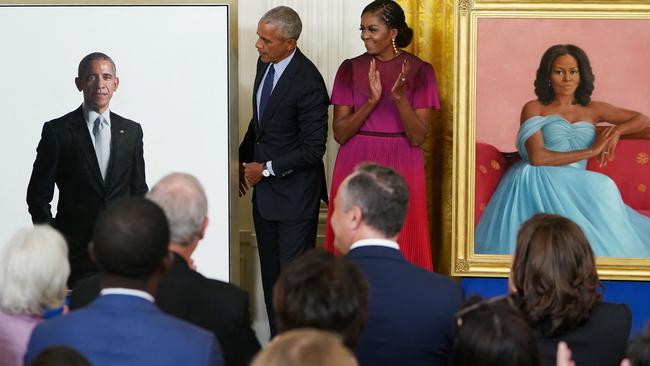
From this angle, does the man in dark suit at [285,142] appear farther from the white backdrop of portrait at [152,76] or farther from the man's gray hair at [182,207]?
the man's gray hair at [182,207]

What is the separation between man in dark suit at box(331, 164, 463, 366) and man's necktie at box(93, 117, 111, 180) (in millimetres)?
2919

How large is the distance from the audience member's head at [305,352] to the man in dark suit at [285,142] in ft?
13.4

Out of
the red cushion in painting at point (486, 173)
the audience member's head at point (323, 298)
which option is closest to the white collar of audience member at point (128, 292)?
the audience member's head at point (323, 298)

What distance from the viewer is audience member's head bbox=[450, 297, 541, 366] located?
8.75ft

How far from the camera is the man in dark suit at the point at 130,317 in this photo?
9.39 ft

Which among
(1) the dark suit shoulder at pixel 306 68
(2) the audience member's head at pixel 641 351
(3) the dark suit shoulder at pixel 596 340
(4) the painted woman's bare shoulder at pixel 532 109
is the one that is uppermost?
(1) the dark suit shoulder at pixel 306 68

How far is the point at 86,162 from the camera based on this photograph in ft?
20.5

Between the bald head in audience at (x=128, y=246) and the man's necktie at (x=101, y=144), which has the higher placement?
the man's necktie at (x=101, y=144)

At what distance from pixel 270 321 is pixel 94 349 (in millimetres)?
3683

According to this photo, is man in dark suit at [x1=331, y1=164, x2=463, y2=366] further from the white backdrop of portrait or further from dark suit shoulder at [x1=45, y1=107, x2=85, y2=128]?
dark suit shoulder at [x1=45, y1=107, x2=85, y2=128]

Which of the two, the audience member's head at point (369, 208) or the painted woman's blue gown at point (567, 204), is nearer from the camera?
the audience member's head at point (369, 208)

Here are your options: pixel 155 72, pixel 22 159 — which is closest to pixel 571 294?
pixel 155 72

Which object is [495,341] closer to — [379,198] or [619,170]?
[379,198]

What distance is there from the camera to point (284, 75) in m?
6.34
